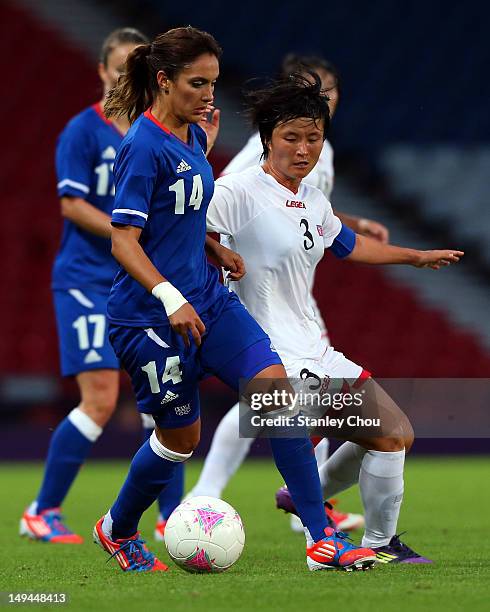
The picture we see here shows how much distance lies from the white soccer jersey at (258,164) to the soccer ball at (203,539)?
157 centimetres

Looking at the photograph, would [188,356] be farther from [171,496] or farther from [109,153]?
[109,153]

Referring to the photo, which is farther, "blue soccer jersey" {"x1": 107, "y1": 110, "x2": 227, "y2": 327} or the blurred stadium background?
the blurred stadium background

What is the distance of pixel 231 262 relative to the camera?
4559 millimetres

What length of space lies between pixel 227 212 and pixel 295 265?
323 millimetres

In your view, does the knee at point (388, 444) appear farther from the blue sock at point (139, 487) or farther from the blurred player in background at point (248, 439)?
the blurred player in background at point (248, 439)

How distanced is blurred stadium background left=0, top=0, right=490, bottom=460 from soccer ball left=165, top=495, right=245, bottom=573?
7349 mm

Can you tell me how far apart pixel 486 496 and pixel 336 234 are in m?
3.83

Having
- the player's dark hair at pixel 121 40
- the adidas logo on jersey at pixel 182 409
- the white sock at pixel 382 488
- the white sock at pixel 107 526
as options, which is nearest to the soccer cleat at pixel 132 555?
the white sock at pixel 107 526

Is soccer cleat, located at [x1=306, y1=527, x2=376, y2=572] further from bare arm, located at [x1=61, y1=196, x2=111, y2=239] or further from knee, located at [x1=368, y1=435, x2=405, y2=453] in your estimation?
bare arm, located at [x1=61, y1=196, x2=111, y2=239]

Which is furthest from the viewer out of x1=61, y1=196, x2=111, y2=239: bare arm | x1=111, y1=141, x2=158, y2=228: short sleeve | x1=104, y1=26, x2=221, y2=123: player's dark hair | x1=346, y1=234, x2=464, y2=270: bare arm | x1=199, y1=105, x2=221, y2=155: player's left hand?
x1=61, y1=196, x2=111, y2=239: bare arm

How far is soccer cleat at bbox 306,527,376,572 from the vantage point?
427 cm

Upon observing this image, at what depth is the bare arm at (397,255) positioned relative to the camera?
487 cm

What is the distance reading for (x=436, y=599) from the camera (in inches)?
144

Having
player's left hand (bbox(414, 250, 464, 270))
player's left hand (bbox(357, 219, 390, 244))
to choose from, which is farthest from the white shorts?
player's left hand (bbox(357, 219, 390, 244))
